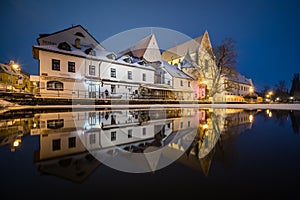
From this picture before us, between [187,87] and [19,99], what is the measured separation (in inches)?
1024

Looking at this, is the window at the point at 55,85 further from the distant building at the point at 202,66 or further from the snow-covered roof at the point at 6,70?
the snow-covered roof at the point at 6,70

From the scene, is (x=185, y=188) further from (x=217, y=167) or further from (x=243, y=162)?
(x=243, y=162)

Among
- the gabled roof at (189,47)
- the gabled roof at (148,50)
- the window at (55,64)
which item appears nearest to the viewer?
the window at (55,64)

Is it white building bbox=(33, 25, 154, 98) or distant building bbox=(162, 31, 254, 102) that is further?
distant building bbox=(162, 31, 254, 102)

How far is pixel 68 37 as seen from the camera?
883 inches

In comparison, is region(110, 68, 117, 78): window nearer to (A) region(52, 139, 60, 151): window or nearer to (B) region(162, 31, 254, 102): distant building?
(B) region(162, 31, 254, 102): distant building

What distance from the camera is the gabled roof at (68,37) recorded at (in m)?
20.6

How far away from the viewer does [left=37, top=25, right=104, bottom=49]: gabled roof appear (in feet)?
67.5

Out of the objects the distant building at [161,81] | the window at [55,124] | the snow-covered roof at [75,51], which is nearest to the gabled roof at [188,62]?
the distant building at [161,81]

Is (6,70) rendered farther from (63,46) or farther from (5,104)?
(5,104)

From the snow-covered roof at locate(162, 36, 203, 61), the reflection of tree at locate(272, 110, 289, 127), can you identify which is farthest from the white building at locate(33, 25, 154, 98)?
the snow-covered roof at locate(162, 36, 203, 61)

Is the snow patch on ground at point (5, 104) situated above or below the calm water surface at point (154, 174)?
above

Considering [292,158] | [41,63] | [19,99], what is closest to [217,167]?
[292,158]

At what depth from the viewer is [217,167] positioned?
1800 millimetres
